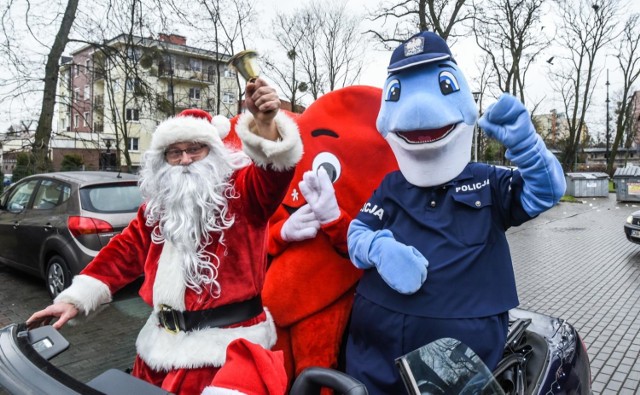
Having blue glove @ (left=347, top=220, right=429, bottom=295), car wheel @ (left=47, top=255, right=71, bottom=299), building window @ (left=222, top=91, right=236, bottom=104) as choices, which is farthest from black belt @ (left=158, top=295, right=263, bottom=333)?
building window @ (left=222, top=91, right=236, bottom=104)

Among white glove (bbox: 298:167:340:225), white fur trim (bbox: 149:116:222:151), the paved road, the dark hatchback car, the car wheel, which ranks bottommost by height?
the paved road

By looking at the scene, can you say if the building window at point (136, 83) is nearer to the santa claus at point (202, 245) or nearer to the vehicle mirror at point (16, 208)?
the vehicle mirror at point (16, 208)

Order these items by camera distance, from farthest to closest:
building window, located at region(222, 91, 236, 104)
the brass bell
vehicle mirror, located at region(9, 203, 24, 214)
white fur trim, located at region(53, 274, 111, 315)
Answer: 1. building window, located at region(222, 91, 236, 104)
2. vehicle mirror, located at region(9, 203, 24, 214)
3. white fur trim, located at region(53, 274, 111, 315)
4. the brass bell

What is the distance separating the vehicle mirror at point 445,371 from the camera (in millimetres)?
1334

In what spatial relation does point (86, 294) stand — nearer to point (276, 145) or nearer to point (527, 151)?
point (276, 145)

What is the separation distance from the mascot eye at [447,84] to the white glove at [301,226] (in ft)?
3.05

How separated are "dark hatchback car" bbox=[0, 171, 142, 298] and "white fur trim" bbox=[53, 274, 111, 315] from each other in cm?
382

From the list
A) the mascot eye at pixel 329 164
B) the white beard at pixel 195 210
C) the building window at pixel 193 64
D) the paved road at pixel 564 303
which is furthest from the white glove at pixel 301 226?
the building window at pixel 193 64

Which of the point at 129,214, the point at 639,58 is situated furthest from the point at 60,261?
the point at 639,58

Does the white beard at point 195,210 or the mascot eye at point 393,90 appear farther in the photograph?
the mascot eye at point 393,90

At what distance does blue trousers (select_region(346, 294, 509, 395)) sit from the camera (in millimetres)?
2016

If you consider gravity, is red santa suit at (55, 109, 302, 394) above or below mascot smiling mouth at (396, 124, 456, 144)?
below

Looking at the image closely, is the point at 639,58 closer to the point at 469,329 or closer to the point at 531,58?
the point at 531,58

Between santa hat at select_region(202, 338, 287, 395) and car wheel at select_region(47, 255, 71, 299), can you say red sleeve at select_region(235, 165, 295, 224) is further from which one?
car wheel at select_region(47, 255, 71, 299)
